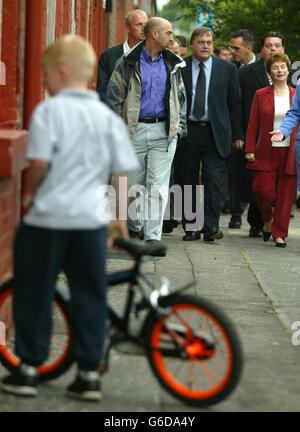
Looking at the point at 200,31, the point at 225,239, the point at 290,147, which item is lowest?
the point at 225,239

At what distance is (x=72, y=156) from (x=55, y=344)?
108 centimetres

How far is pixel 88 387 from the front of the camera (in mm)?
5004

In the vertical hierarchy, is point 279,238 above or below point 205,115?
below

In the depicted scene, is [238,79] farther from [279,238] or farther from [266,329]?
[266,329]

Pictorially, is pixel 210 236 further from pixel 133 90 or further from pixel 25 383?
pixel 25 383

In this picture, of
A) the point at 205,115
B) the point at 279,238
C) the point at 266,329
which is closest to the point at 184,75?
the point at 205,115

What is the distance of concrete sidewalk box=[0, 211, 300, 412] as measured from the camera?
508cm

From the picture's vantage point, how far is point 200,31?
10992 mm

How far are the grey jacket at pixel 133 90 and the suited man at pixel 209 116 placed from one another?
128 cm

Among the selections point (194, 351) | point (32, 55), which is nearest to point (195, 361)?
point (194, 351)

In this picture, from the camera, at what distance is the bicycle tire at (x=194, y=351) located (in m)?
4.90

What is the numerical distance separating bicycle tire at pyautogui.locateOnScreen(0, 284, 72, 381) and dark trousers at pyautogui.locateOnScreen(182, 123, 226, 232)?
5688 millimetres

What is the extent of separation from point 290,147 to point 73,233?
6231 mm

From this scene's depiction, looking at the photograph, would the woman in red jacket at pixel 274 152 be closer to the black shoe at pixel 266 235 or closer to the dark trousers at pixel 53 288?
the black shoe at pixel 266 235
